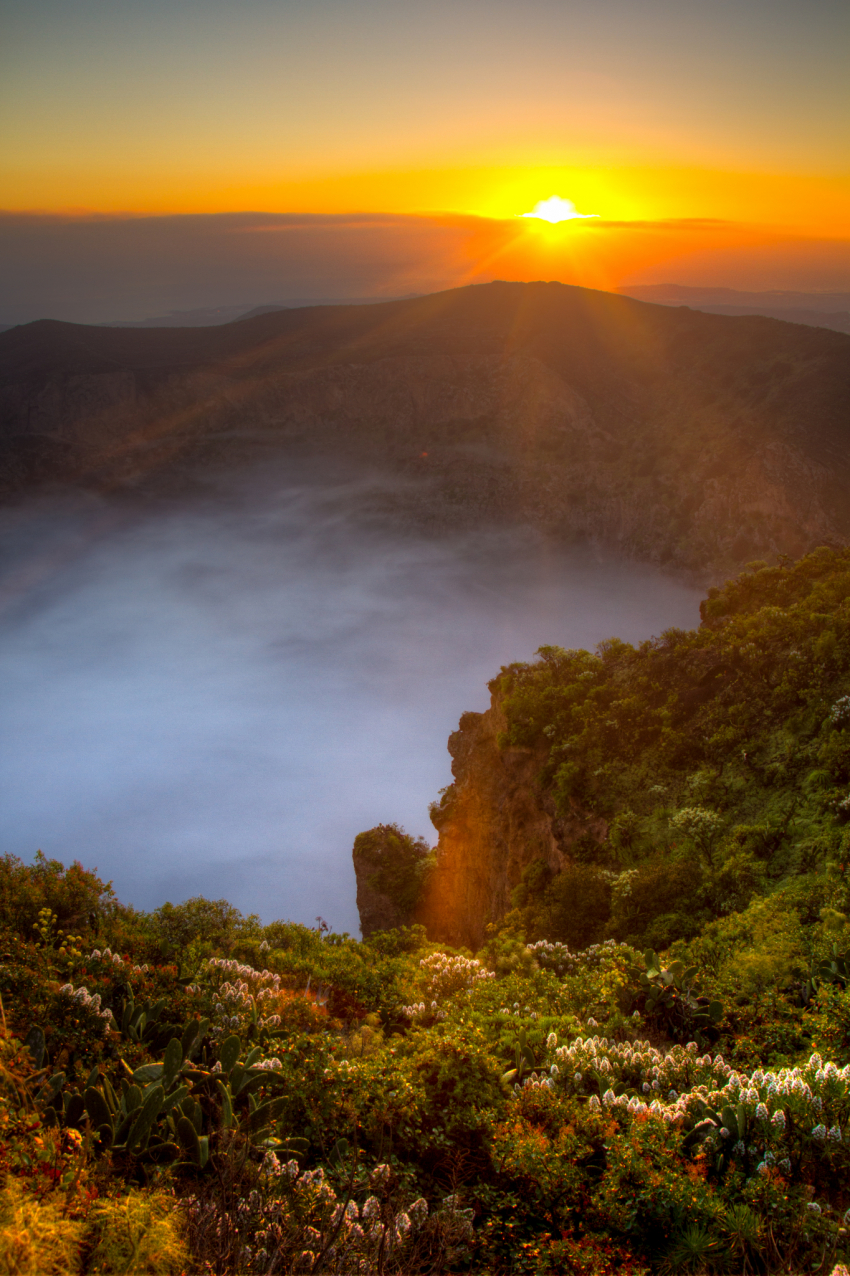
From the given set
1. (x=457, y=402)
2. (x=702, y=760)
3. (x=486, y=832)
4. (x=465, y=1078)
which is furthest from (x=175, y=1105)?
(x=457, y=402)

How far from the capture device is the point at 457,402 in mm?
164750

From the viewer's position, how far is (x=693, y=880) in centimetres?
1972

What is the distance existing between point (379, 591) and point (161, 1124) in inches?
6434

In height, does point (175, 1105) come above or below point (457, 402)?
below

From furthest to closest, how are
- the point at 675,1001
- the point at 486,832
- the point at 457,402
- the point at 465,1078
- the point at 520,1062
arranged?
1. the point at 457,402
2. the point at 486,832
3. the point at 675,1001
4. the point at 520,1062
5. the point at 465,1078

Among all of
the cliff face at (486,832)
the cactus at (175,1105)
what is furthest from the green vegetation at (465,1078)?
the cliff face at (486,832)

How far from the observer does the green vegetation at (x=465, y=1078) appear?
733cm

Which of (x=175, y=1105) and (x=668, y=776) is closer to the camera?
(x=175, y=1105)

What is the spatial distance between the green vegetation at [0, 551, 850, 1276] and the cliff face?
533 centimetres

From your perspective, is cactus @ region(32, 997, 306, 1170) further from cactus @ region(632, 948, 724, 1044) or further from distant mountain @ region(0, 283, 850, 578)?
distant mountain @ region(0, 283, 850, 578)

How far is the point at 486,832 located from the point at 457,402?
147 metres

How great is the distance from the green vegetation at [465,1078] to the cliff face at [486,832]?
5332 mm

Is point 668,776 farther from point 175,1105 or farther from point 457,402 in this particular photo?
point 457,402

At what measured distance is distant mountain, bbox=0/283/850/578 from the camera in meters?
138
